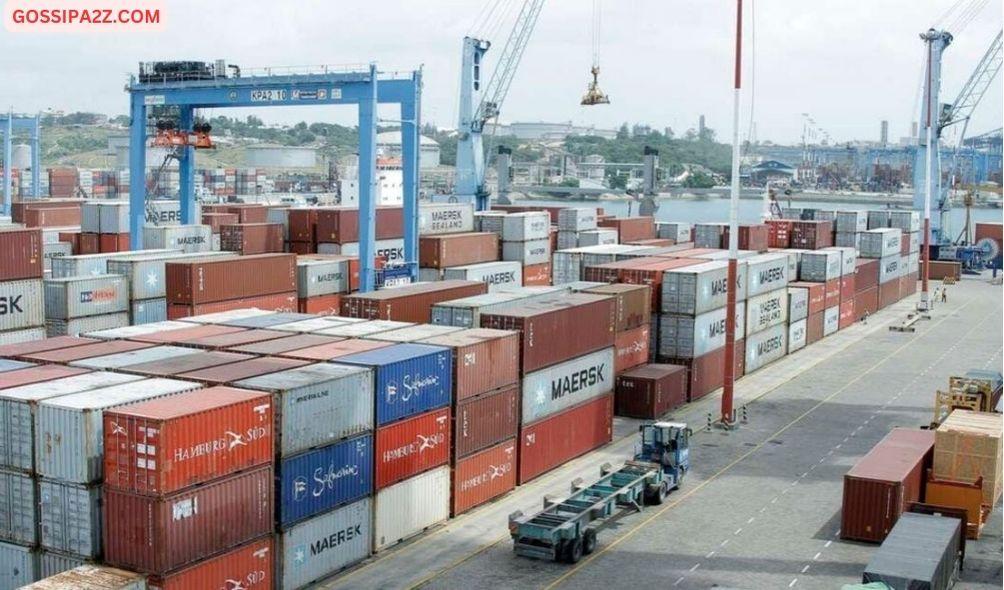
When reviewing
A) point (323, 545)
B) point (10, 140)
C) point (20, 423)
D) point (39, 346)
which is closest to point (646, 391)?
point (323, 545)

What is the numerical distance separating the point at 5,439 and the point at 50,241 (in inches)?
1655

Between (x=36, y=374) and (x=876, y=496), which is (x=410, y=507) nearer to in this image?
(x=36, y=374)

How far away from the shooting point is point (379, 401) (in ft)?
98.7

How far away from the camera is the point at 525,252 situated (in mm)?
67562

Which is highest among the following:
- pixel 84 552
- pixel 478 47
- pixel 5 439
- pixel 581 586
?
pixel 478 47

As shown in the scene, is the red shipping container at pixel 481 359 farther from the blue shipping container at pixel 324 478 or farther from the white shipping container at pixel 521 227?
the white shipping container at pixel 521 227

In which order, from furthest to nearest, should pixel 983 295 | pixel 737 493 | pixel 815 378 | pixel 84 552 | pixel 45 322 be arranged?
pixel 983 295 → pixel 815 378 → pixel 45 322 → pixel 737 493 → pixel 84 552

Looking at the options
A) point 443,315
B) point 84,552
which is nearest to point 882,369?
point 443,315

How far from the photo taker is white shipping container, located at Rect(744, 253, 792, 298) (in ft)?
193

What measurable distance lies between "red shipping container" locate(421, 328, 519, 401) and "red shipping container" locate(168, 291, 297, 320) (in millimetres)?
13552

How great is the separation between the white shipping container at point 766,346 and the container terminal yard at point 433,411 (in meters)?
0.26

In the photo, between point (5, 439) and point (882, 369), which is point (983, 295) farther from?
point (5, 439)

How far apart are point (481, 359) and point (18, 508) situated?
1383 centimetres

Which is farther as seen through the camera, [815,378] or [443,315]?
[815,378]
